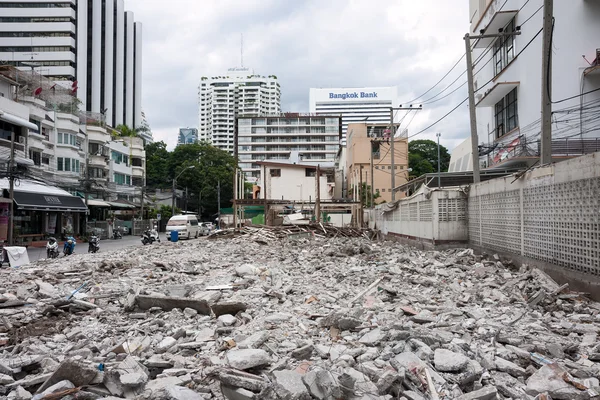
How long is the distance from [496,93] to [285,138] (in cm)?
7867

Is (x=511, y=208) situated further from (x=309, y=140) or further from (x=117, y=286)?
(x=309, y=140)

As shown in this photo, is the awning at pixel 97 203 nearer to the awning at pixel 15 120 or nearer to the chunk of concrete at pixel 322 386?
the awning at pixel 15 120

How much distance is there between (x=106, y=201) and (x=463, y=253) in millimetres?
42352

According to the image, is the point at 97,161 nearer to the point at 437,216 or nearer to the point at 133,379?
the point at 437,216

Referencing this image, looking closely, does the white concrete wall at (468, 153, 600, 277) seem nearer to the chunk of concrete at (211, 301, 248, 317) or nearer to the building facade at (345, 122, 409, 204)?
the chunk of concrete at (211, 301, 248, 317)

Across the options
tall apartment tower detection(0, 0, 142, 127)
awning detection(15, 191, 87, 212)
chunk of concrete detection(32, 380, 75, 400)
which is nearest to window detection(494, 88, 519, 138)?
chunk of concrete detection(32, 380, 75, 400)

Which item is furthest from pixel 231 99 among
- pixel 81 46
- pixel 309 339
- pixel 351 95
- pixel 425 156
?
pixel 309 339

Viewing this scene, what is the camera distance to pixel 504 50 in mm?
26656

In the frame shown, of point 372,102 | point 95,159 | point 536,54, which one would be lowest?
point 95,159

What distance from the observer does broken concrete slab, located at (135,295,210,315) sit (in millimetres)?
6461

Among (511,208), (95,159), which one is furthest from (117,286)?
(95,159)

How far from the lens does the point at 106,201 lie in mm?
45125

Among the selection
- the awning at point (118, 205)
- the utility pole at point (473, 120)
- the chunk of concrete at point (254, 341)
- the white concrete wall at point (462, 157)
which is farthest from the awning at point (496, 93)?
the awning at point (118, 205)

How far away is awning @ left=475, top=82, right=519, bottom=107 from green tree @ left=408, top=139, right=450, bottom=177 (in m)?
39.5
